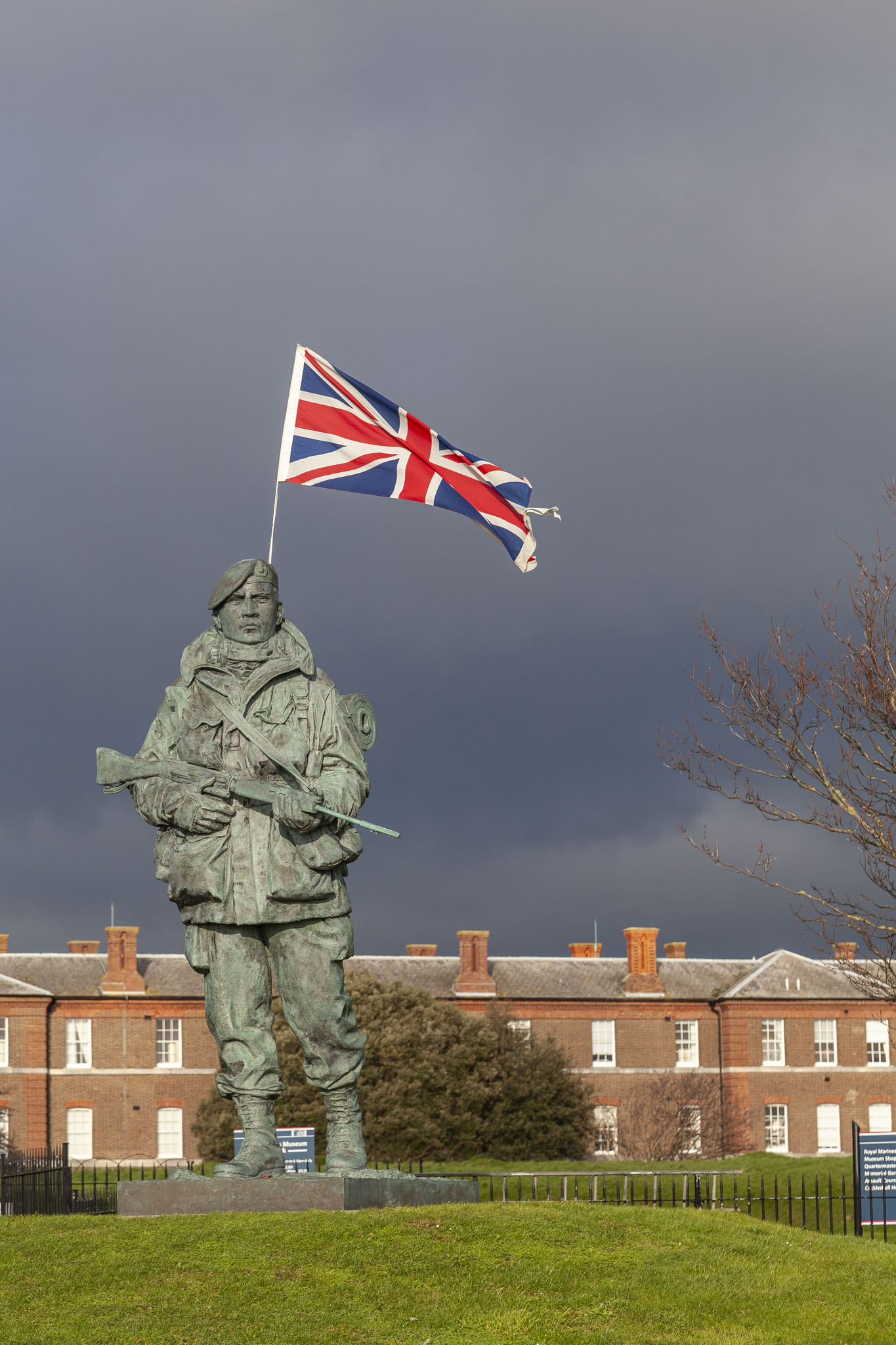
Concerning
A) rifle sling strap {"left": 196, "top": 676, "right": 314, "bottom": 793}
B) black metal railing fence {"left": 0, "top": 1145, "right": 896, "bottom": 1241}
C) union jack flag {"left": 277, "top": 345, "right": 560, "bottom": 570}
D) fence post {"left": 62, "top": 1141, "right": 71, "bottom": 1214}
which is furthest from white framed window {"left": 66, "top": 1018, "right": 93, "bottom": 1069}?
rifle sling strap {"left": 196, "top": 676, "right": 314, "bottom": 793}

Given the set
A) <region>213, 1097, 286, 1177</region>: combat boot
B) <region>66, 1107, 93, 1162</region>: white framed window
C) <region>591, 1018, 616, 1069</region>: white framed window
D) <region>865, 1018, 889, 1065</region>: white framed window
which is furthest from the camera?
<region>865, 1018, 889, 1065</region>: white framed window

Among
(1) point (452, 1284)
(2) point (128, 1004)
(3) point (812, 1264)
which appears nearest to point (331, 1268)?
(1) point (452, 1284)

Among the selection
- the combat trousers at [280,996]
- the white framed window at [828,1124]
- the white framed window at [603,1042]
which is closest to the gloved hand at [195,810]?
the combat trousers at [280,996]

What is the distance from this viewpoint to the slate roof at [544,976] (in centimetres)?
5553

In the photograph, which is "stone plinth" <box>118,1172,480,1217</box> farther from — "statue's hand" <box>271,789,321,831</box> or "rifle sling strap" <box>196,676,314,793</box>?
"rifle sling strap" <box>196,676,314,793</box>

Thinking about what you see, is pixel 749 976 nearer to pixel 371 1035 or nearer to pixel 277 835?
pixel 371 1035

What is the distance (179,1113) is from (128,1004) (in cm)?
444

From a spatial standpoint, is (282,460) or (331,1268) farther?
(282,460)

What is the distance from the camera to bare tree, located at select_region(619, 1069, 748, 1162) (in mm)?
48281

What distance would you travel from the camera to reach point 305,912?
27.4ft

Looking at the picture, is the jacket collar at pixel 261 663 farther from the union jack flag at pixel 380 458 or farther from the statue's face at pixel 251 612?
the union jack flag at pixel 380 458

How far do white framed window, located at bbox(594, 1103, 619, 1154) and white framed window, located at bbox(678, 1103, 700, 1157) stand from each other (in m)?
3.35

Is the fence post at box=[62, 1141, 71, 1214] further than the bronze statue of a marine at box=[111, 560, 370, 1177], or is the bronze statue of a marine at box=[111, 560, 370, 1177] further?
the fence post at box=[62, 1141, 71, 1214]


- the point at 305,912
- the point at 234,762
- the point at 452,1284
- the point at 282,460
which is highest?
the point at 282,460
